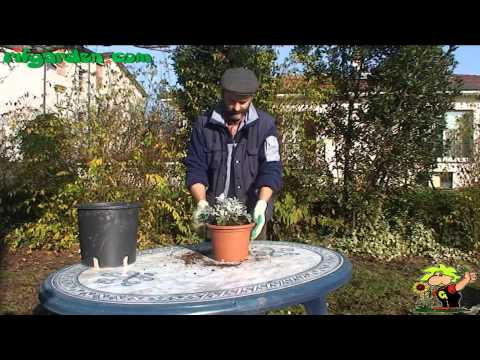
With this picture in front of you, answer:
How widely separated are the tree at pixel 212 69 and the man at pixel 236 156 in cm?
238

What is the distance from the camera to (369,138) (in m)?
4.99

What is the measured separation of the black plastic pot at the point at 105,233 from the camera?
6.61 feet

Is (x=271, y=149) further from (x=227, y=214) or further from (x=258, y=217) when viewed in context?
(x=227, y=214)

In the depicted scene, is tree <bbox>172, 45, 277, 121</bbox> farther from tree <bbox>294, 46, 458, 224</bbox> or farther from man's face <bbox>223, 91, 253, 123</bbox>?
man's face <bbox>223, 91, 253, 123</bbox>

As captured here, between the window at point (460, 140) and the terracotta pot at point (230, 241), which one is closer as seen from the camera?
the terracotta pot at point (230, 241)

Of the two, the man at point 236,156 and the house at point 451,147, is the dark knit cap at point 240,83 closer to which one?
the man at point 236,156

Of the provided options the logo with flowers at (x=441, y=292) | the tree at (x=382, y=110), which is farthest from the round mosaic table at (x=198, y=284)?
the tree at (x=382, y=110)

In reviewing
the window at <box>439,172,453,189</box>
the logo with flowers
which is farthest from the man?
the window at <box>439,172,453,189</box>

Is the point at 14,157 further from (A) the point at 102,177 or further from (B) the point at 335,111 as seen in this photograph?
(B) the point at 335,111

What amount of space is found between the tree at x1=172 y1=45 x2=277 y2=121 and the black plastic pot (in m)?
3.17

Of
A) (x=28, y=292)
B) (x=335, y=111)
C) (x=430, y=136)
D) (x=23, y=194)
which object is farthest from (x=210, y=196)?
(x=23, y=194)

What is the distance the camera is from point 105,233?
2.03m

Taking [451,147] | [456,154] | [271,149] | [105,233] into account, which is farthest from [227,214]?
[456,154]

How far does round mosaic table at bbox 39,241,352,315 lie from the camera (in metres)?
1.51
